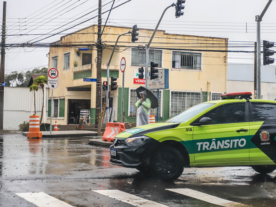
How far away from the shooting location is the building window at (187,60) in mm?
33469

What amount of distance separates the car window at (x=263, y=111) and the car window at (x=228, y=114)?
0.85 ft

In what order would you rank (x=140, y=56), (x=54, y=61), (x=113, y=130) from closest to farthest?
(x=113, y=130) < (x=140, y=56) < (x=54, y=61)

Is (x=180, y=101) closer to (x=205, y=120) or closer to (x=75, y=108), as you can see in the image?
(x=75, y=108)

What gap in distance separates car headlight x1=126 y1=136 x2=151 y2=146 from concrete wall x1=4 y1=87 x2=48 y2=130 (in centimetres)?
2839

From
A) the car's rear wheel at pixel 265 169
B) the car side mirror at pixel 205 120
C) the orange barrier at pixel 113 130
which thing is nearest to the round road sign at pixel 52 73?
the orange barrier at pixel 113 130

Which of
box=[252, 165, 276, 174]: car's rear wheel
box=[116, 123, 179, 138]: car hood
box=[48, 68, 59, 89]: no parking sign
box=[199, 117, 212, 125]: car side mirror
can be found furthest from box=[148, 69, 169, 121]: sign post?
box=[199, 117, 212, 125]: car side mirror

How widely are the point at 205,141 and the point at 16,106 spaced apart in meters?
29.7

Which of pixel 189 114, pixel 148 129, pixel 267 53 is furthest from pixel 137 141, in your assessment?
pixel 267 53

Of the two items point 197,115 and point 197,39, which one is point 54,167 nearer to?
point 197,115

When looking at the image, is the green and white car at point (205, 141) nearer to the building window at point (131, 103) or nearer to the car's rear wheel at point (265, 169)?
the car's rear wheel at point (265, 169)

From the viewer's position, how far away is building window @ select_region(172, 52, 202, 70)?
1318 inches

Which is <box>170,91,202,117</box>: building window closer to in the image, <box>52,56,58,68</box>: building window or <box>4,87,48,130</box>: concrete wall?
<box>52,56,58,68</box>: building window

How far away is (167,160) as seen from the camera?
8.09 metres

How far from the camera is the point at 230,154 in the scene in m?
8.27
